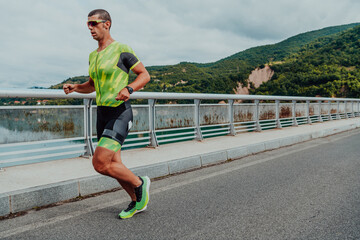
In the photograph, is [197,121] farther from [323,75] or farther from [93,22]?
[323,75]

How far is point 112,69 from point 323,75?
302 ft

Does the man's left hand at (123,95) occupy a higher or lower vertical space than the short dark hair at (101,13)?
lower

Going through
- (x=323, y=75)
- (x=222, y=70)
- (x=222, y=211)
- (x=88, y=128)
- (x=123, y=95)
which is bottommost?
(x=222, y=211)

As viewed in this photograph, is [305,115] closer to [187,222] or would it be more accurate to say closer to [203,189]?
[203,189]

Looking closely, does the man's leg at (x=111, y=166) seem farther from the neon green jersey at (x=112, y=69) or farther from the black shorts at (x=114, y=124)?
the neon green jersey at (x=112, y=69)

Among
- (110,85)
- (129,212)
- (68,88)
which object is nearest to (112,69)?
(110,85)

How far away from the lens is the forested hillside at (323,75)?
8325cm

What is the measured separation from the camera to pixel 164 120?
8.12 meters

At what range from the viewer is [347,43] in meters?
109

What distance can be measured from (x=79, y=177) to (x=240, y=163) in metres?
3.42

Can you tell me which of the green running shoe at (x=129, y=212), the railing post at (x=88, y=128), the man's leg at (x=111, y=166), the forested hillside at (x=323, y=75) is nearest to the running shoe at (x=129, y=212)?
the green running shoe at (x=129, y=212)

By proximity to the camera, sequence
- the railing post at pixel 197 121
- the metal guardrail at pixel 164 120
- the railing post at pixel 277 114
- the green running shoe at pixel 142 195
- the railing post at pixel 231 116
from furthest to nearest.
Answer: the railing post at pixel 277 114, the railing post at pixel 231 116, the railing post at pixel 197 121, the metal guardrail at pixel 164 120, the green running shoe at pixel 142 195

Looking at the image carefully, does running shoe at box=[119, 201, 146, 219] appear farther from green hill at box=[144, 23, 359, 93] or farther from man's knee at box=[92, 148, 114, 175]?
green hill at box=[144, 23, 359, 93]

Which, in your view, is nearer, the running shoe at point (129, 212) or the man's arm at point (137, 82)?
the man's arm at point (137, 82)
